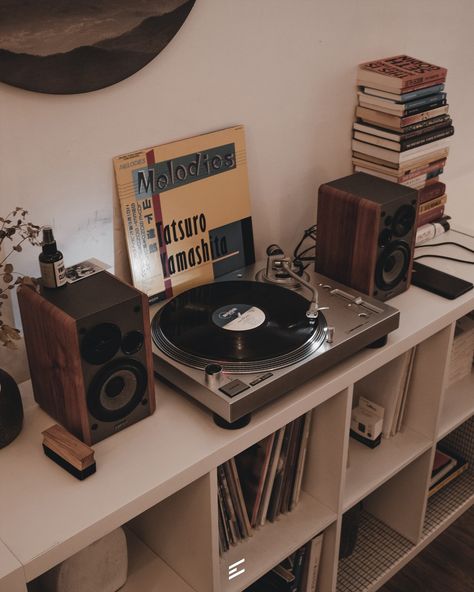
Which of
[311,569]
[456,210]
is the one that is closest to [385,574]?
[311,569]

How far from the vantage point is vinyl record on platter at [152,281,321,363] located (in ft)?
4.58

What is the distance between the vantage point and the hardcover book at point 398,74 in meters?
1.81

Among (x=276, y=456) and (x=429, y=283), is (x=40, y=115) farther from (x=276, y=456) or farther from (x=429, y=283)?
(x=429, y=283)

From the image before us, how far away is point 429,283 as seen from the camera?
178 centimetres

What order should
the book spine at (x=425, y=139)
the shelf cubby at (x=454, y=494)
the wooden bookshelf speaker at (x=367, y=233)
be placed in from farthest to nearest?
1. the shelf cubby at (x=454, y=494)
2. the book spine at (x=425, y=139)
3. the wooden bookshelf speaker at (x=367, y=233)

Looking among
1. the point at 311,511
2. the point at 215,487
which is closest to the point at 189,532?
the point at 215,487

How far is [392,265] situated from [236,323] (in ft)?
1.45

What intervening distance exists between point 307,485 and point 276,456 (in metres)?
0.19

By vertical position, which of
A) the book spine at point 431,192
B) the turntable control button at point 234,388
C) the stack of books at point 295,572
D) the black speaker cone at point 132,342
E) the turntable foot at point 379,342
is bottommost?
the stack of books at point 295,572

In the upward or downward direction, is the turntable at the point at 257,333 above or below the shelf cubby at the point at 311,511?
above

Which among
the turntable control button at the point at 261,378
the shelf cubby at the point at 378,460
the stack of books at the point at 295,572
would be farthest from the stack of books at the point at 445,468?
the turntable control button at the point at 261,378

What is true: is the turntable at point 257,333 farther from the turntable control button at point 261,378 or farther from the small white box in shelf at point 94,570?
the small white box in shelf at point 94,570

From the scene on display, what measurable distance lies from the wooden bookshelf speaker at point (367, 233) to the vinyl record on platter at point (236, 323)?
0.18 m

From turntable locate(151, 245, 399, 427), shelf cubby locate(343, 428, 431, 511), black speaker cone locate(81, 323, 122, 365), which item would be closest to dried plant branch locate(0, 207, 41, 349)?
black speaker cone locate(81, 323, 122, 365)
